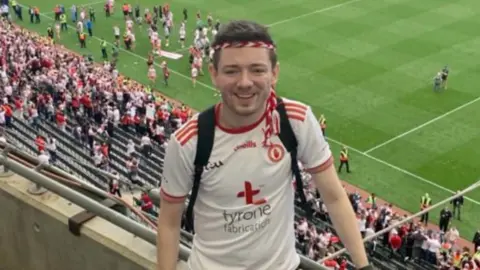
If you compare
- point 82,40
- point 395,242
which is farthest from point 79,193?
point 82,40

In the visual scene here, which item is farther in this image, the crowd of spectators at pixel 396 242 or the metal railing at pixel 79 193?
the crowd of spectators at pixel 396 242

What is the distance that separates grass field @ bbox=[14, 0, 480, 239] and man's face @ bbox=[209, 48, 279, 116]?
17.5 meters

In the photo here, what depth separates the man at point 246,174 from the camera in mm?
2957

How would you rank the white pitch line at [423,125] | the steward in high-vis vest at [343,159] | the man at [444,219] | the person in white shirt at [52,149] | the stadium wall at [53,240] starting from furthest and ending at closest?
the white pitch line at [423,125], the steward in high-vis vest at [343,159], the man at [444,219], the person in white shirt at [52,149], the stadium wall at [53,240]

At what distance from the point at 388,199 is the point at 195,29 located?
1640cm

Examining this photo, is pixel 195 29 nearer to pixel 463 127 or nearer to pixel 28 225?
pixel 463 127

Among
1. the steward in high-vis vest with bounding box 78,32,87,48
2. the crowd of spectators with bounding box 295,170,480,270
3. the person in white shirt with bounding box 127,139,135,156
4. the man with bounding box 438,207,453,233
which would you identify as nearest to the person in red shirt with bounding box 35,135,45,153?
the person in white shirt with bounding box 127,139,135,156

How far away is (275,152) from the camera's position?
10.1ft

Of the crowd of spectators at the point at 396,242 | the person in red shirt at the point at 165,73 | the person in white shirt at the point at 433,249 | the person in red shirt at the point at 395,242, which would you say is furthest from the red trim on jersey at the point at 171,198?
the person in red shirt at the point at 165,73

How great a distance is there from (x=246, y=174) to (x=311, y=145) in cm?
31

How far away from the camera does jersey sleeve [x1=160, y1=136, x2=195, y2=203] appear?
3.01 m

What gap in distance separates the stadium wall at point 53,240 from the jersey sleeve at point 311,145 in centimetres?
100

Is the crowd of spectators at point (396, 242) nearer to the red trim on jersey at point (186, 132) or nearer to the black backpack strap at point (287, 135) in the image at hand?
the black backpack strap at point (287, 135)

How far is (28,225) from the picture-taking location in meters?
4.79
